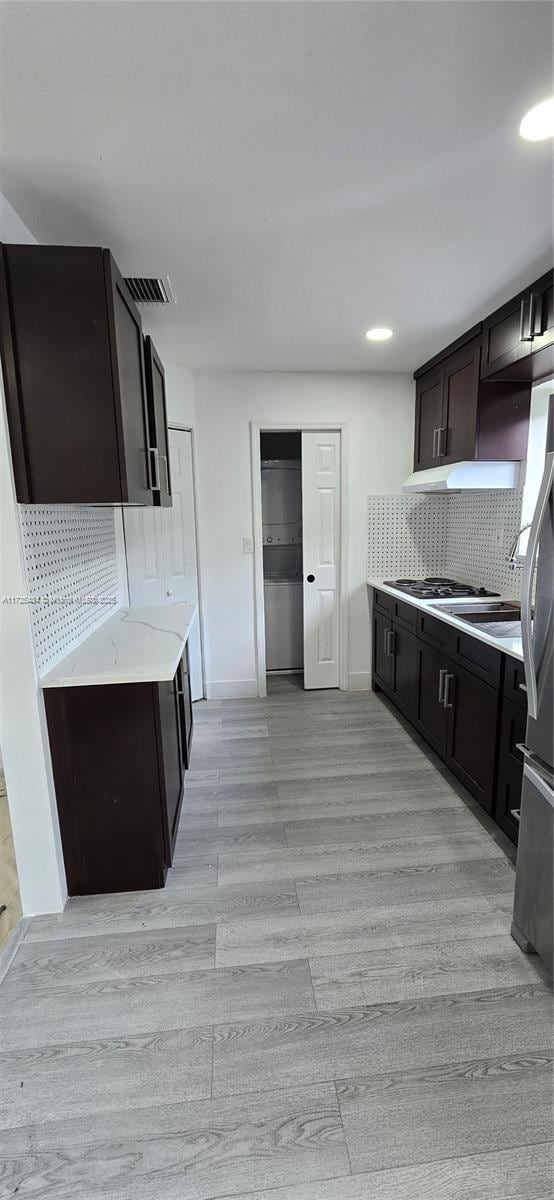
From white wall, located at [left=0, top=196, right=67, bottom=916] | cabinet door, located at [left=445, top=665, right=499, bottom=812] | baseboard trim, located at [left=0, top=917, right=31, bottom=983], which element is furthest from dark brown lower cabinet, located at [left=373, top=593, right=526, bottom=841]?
baseboard trim, located at [left=0, top=917, right=31, bottom=983]

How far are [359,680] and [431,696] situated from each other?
1.26 meters

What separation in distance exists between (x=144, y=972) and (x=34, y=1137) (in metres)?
0.45

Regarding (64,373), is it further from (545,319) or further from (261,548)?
(261,548)

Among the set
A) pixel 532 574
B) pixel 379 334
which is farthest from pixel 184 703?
pixel 379 334

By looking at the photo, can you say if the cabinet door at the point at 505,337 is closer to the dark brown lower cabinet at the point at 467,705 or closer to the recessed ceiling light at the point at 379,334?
the recessed ceiling light at the point at 379,334

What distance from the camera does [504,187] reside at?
5.15ft

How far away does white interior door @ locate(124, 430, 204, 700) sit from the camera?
331 cm

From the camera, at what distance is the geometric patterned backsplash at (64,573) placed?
1.73 metres

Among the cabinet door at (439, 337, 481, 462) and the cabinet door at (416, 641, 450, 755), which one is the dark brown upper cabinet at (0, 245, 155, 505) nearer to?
the cabinet door at (416, 641, 450, 755)

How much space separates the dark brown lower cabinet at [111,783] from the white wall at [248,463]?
1.93 metres

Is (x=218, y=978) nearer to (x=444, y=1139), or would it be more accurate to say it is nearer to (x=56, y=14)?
(x=444, y=1139)

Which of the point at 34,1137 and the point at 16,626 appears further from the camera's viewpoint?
the point at 16,626

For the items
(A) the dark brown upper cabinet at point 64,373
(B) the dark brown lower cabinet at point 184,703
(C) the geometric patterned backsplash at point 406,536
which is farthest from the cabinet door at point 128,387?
(C) the geometric patterned backsplash at point 406,536

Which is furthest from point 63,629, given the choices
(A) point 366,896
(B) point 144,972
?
(A) point 366,896
